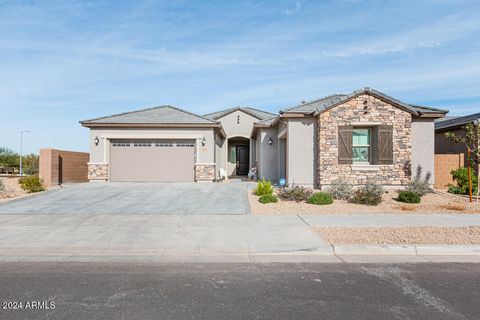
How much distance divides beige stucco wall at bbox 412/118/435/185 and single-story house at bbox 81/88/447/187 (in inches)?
1.7

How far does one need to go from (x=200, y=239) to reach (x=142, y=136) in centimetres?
1278

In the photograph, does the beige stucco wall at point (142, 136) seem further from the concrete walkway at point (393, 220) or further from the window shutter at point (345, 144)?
the concrete walkway at point (393, 220)

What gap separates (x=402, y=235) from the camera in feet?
26.0

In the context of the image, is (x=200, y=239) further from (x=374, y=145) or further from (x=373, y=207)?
(x=374, y=145)

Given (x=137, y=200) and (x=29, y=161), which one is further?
(x=29, y=161)

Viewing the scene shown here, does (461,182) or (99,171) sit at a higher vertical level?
(99,171)

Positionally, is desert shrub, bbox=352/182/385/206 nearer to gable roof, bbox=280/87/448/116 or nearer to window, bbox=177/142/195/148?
gable roof, bbox=280/87/448/116

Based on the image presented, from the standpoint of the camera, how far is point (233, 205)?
485 inches

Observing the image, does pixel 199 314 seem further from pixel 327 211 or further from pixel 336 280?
pixel 327 211

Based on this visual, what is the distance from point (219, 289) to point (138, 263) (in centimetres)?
208

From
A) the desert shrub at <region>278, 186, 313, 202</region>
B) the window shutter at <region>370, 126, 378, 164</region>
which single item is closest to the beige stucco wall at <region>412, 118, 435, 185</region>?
the window shutter at <region>370, 126, 378, 164</region>

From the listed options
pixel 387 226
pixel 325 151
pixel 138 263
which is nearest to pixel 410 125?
pixel 325 151

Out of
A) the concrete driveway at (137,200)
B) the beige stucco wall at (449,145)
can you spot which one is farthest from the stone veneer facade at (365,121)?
the beige stucco wall at (449,145)

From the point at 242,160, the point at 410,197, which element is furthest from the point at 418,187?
the point at 242,160
